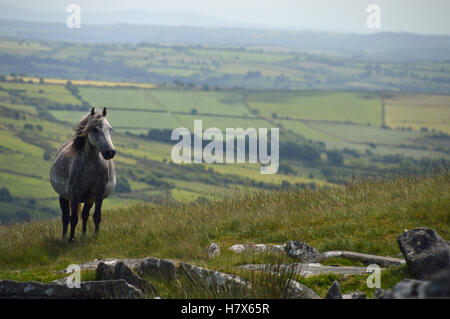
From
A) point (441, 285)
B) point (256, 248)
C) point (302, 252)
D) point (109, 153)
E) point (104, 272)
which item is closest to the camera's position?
point (441, 285)

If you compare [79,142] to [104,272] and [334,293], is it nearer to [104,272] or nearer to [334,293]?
[104,272]

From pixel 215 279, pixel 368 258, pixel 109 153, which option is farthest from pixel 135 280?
pixel 109 153

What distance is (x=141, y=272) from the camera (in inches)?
293

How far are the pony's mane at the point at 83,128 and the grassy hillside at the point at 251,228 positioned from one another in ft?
6.38

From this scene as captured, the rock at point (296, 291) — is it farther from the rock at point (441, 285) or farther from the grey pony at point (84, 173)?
the grey pony at point (84, 173)

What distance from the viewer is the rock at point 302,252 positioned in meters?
8.52

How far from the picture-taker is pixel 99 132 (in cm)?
1052

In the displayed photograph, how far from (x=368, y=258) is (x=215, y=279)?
2.98 meters

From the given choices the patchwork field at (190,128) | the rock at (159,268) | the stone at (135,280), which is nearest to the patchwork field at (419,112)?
the patchwork field at (190,128)

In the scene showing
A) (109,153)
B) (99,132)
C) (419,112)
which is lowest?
(419,112)

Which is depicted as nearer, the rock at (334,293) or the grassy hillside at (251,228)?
the rock at (334,293)

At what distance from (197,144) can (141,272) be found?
100491 mm

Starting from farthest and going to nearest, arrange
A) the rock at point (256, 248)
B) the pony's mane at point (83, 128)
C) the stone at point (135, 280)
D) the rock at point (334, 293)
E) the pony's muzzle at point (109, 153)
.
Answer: the pony's mane at point (83, 128) < the pony's muzzle at point (109, 153) < the rock at point (256, 248) < the stone at point (135, 280) < the rock at point (334, 293)
